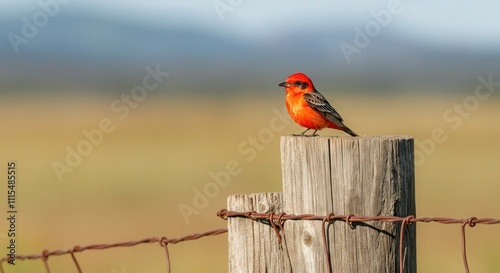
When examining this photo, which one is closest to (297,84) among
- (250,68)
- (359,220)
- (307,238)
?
(307,238)

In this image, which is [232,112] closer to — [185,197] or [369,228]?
[185,197]

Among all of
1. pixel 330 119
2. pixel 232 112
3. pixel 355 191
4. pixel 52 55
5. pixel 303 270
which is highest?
pixel 52 55

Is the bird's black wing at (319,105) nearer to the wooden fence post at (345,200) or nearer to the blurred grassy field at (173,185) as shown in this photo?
the blurred grassy field at (173,185)

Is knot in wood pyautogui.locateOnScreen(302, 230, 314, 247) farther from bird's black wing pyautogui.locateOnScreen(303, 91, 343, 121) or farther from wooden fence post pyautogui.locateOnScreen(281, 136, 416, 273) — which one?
bird's black wing pyautogui.locateOnScreen(303, 91, 343, 121)

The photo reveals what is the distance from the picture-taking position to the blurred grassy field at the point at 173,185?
1343 cm

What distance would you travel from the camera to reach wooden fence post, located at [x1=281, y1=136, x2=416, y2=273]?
166 inches

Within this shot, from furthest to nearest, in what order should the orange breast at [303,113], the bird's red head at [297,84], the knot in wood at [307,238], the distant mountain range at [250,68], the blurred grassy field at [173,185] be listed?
the distant mountain range at [250,68] → the blurred grassy field at [173,185] → the orange breast at [303,113] → the bird's red head at [297,84] → the knot in wood at [307,238]

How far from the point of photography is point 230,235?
4.56 metres

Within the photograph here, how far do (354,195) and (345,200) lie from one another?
44 millimetres

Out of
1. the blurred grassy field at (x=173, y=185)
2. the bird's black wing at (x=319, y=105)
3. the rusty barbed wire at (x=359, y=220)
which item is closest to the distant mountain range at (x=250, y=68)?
the blurred grassy field at (x=173, y=185)

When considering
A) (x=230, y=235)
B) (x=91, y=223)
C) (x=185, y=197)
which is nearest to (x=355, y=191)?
(x=230, y=235)

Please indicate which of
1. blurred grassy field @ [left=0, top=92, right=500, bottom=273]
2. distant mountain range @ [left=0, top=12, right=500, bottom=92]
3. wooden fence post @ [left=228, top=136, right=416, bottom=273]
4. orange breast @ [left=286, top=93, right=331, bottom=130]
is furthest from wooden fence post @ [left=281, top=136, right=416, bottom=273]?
distant mountain range @ [left=0, top=12, right=500, bottom=92]

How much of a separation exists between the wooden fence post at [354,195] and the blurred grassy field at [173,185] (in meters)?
7.49

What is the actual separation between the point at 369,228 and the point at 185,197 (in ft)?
50.9
